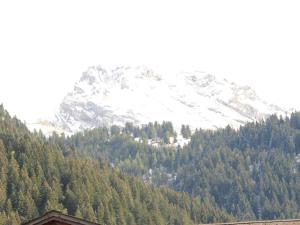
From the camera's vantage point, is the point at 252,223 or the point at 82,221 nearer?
the point at 82,221

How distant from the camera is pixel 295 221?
8025cm

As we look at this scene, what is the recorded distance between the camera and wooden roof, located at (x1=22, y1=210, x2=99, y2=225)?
63.7 meters

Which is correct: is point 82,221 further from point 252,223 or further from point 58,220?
→ point 252,223


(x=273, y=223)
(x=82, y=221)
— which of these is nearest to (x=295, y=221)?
(x=273, y=223)

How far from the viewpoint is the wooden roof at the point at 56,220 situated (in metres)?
63.7

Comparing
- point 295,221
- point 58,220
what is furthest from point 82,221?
point 295,221

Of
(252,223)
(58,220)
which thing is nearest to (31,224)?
(58,220)

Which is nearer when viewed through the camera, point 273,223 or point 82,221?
point 82,221

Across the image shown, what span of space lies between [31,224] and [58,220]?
1836 mm

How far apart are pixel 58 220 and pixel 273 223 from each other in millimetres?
20833

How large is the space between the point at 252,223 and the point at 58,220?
18986 millimetres

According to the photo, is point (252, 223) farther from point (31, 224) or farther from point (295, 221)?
point (31, 224)

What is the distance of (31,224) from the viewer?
64062mm

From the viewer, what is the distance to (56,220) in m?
64.7
